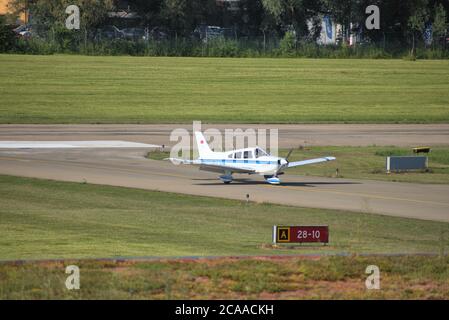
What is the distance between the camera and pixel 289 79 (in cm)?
9844

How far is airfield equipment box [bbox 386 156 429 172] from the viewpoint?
48.6m

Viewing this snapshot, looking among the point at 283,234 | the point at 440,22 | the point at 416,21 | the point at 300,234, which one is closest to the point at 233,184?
the point at 300,234

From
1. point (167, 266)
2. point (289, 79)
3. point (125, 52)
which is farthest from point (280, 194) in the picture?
point (125, 52)

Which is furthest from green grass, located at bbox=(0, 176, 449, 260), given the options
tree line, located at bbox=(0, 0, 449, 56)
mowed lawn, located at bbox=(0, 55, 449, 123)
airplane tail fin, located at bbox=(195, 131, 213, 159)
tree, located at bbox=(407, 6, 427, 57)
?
tree, located at bbox=(407, 6, 427, 57)

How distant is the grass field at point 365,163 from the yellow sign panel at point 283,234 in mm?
19623

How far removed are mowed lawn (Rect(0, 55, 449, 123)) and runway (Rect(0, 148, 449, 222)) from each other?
2366cm

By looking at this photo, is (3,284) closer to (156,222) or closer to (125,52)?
(156,222)

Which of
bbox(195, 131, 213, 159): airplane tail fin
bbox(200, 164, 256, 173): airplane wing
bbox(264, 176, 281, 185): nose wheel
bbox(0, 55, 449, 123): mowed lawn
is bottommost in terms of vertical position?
bbox(264, 176, 281, 185): nose wheel

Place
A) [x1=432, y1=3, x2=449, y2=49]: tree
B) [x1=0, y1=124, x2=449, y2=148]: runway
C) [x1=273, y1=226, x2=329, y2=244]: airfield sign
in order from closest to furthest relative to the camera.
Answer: [x1=273, y1=226, x2=329, y2=244]: airfield sign, [x1=0, y1=124, x2=449, y2=148]: runway, [x1=432, y1=3, x2=449, y2=49]: tree

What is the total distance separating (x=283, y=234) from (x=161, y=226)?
18.9ft

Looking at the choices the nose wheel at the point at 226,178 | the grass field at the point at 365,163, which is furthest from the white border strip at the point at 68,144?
the nose wheel at the point at 226,178

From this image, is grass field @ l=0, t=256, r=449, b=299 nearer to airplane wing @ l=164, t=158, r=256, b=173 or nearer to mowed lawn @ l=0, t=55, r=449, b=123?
airplane wing @ l=164, t=158, r=256, b=173

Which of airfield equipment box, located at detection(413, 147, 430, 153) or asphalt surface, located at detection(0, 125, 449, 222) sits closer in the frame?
asphalt surface, located at detection(0, 125, 449, 222)

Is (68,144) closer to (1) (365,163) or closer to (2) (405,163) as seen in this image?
(1) (365,163)
